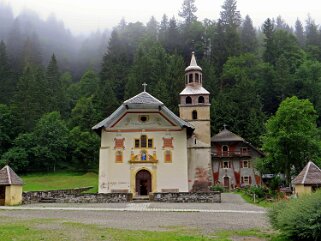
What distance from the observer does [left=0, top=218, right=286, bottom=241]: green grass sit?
500 inches

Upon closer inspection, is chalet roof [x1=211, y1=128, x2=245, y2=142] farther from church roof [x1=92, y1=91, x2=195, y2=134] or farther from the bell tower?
church roof [x1=92, y1=91, x2=195, y2=134]

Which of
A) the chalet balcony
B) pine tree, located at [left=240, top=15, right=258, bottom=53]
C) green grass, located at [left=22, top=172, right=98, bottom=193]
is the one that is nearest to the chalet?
the chalet balcony

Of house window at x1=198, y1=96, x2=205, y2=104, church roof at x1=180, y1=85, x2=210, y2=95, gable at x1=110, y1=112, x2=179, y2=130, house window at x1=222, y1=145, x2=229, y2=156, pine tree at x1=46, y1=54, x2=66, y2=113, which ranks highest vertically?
pine tree at x1=46, y1=54, x2=66, y2=113

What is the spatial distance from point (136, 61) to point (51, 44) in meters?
49.5

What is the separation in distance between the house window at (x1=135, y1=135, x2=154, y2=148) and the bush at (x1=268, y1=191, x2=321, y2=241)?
2675cm

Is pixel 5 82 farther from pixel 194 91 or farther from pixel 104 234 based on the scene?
pixel 104 234

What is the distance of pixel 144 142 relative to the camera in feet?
131

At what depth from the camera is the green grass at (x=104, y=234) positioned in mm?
12688

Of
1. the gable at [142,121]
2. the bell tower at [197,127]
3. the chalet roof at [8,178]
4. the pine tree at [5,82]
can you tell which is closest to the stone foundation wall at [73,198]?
the chalet roof at [8,178]

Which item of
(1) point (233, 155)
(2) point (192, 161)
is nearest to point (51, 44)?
(1) point (233, 155)

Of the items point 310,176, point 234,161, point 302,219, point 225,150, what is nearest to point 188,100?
point 225,150

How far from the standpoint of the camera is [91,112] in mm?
68188

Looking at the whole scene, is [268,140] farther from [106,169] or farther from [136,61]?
[136,61]

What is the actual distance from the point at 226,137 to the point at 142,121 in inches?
849
